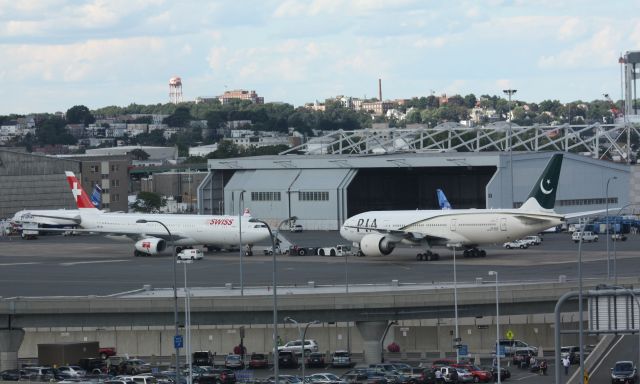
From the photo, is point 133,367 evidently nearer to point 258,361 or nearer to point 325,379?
point 258,361

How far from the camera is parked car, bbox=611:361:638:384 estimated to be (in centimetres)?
5525

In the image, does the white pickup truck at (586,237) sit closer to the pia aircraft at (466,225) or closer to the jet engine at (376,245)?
the pia aircraft at (466,225)

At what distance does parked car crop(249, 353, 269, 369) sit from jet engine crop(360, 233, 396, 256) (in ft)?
129

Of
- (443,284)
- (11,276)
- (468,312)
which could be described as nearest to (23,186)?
(11,276)

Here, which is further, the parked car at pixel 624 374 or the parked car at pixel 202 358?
the parked car at pixel 202 358

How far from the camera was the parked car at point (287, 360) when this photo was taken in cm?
6862

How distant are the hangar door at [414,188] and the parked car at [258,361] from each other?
84.6 m

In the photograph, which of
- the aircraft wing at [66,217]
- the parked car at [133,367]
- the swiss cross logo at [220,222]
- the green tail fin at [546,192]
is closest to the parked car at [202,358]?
the parked car at [133,367]

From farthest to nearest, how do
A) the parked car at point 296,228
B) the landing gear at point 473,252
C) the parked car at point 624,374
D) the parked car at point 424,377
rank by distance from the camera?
the parked car at point 296,228 < the landing gear at point 473,252 < the parked car at point 424,377 < the parked car at point 624,374

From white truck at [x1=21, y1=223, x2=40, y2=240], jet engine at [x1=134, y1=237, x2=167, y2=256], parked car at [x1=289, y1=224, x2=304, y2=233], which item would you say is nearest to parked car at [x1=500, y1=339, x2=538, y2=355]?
jet engine at [x1=134, y1=237, x2=167, y2=256]

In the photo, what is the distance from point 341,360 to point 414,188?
9629 cm

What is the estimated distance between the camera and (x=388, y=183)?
529ft

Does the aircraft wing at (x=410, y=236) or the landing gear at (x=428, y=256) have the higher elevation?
the aircraft wing at (x=410, y=236)

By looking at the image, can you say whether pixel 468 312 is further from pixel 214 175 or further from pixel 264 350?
pixel 214 175
